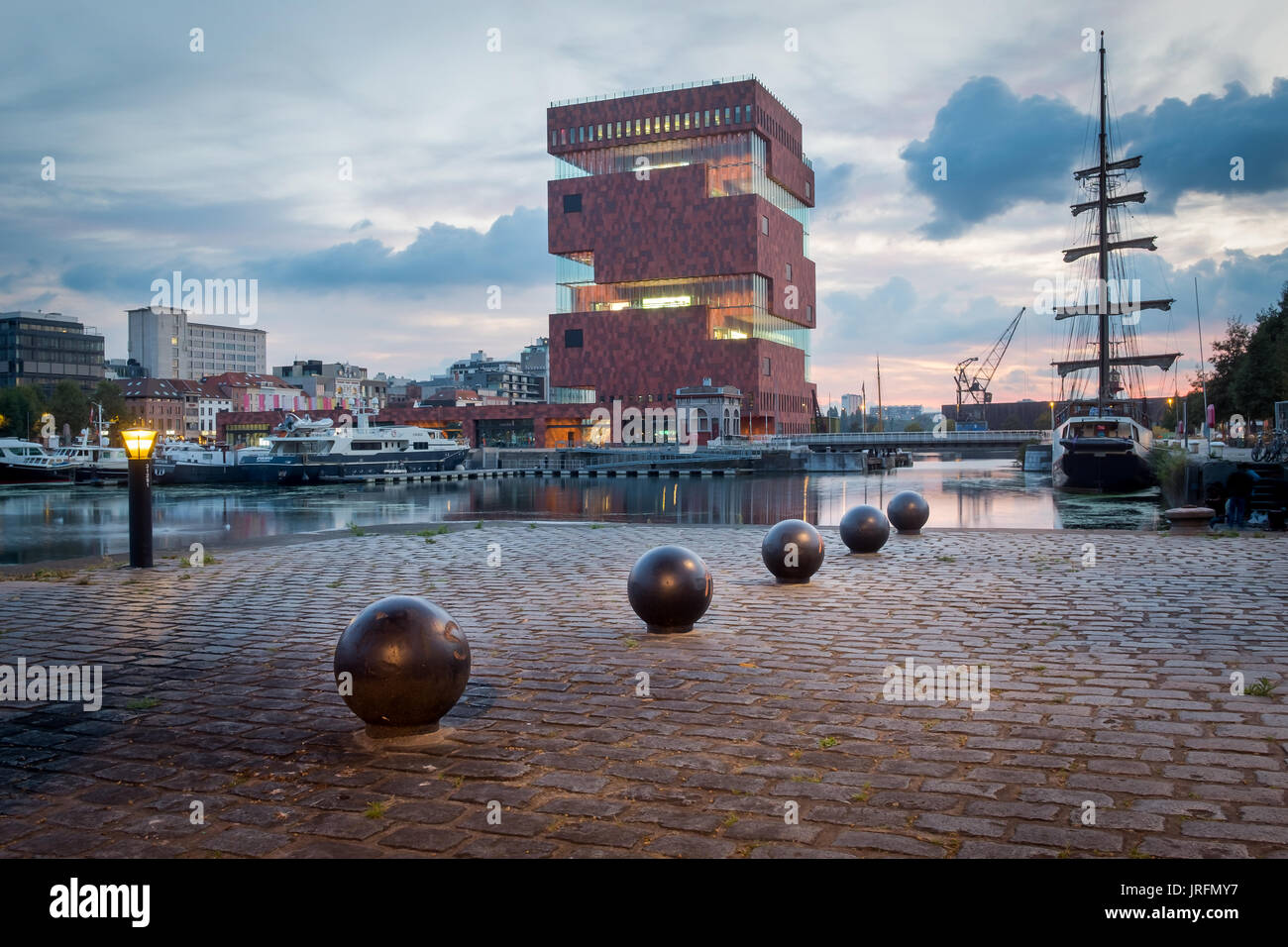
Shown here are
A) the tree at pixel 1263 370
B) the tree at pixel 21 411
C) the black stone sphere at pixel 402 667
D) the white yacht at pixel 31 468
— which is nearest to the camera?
the black stone sphere at pixel 402 667

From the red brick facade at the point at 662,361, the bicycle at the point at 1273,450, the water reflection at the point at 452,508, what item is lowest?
the water reflection at the point at 452,508

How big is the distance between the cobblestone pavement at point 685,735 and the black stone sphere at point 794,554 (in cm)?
67

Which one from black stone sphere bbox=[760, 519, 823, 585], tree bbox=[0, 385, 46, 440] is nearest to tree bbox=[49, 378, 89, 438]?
tree bbox=[0, 385, 46, 440]

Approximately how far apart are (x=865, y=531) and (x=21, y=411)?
11568 centimetres

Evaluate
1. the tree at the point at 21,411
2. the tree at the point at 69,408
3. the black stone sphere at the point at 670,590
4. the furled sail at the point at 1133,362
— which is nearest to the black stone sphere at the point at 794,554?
the black stone sphere at the point at 670,590

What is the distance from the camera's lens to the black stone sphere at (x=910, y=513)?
804 inches

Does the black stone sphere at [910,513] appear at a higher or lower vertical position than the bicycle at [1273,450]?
lower

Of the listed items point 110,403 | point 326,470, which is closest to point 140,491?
point 326,470

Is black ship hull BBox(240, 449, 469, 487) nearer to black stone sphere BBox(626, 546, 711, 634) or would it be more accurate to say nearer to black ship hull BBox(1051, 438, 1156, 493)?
black ship hull BBox(1051, 438, 1156, 493)

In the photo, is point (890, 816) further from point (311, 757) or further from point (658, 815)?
point (311, 757)

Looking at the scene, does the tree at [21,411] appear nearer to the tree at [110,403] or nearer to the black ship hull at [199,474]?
the tree at [110,403]

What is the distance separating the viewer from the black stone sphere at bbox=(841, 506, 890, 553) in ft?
53.2

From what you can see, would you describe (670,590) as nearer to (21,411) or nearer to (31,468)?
(31,468)

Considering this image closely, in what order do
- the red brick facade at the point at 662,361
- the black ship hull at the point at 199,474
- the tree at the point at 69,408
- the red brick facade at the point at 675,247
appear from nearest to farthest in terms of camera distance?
the black ship hull at the point at 199,474, the tree at the point at 69,408, the red brick facade at the point at 662,361, the red brick facade at the point at 675,247
